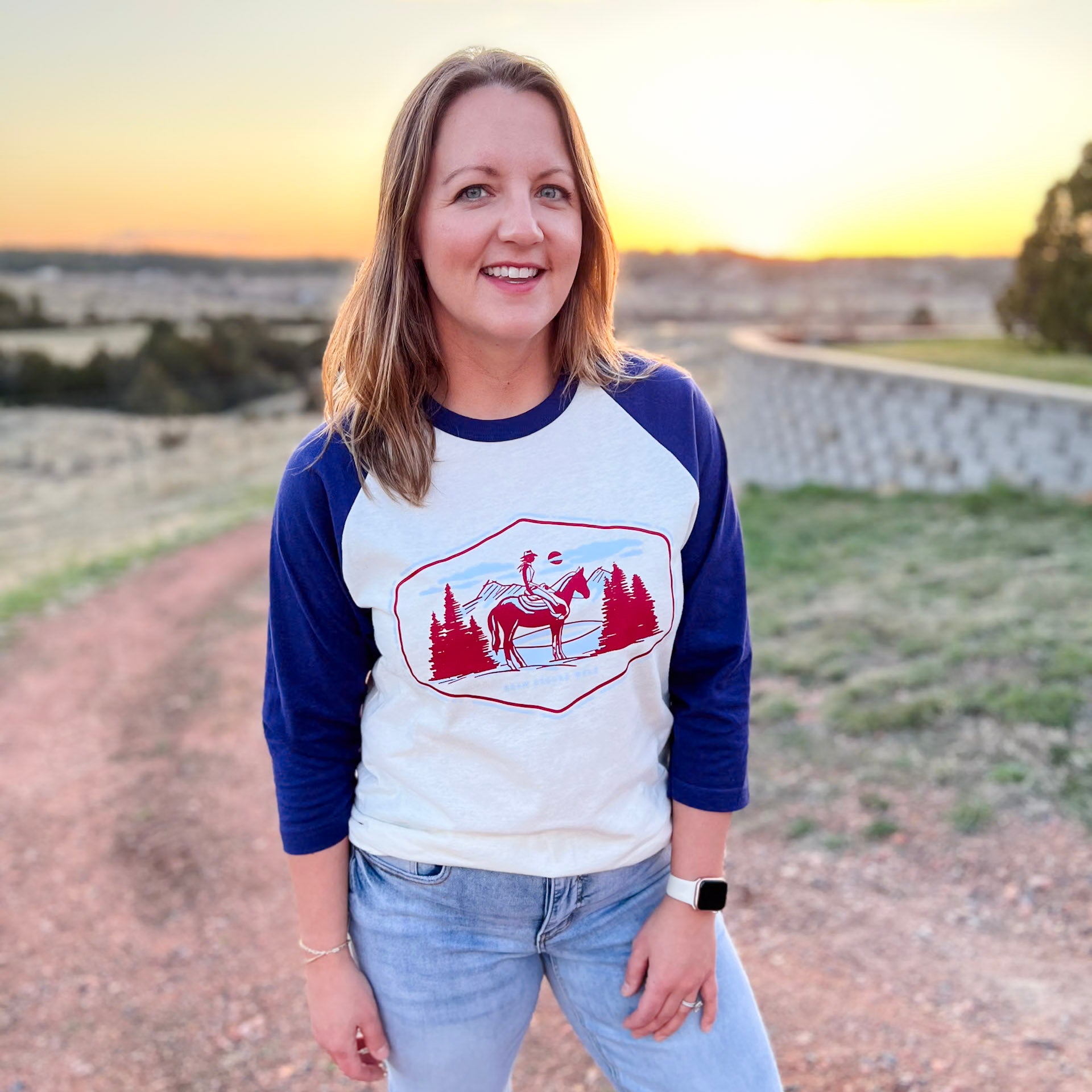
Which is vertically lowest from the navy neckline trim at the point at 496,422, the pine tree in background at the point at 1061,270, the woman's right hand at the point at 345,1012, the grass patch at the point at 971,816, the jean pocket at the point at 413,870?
the grass patch at the point at 971,816

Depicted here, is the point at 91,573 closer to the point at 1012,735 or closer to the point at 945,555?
the point at 945,555

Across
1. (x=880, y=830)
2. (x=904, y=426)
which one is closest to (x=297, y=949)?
(x=880, y=830)

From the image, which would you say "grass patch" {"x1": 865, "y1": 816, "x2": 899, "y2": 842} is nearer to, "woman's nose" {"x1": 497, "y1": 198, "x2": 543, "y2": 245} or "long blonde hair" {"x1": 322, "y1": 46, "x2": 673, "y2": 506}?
"long blonde hair" {"x1": 322, "y1": 46, "x2": 673, "y2": 506}

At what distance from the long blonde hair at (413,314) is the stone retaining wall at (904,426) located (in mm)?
6873

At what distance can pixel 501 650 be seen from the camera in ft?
4.23

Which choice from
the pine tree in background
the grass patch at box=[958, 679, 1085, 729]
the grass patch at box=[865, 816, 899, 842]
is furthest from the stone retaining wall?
the grass patch at box=[865, 816, 899, 842]

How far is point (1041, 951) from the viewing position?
117 inches

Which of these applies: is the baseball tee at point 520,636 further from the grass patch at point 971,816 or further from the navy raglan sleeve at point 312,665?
the grass patch at point 971,816

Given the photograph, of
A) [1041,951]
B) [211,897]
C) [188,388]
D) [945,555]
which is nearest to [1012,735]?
[1041,951]

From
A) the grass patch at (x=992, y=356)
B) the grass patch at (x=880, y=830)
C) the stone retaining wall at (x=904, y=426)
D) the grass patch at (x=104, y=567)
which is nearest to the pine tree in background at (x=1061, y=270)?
the grass patch at (x=992, y=356)

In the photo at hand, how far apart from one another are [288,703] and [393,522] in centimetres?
31

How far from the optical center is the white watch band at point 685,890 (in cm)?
140

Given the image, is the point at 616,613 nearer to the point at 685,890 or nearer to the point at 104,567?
the point at 685,890

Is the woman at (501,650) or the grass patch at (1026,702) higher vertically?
the woman at (501,650)
